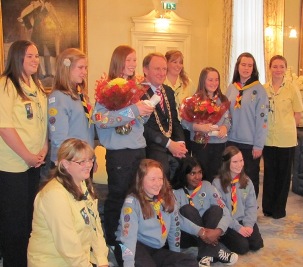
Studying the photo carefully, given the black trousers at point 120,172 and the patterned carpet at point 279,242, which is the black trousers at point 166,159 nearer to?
the black trousers at point 120,172

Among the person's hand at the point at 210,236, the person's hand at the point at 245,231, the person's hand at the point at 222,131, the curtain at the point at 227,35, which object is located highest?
the curtain at the point at 227,35

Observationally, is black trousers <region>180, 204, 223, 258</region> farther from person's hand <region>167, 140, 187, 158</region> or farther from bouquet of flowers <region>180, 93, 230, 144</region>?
bouquet of flowers <region>180, 93, 230, 144</region>

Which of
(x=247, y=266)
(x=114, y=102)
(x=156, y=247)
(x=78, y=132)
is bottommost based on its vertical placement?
(x=247, y=266)

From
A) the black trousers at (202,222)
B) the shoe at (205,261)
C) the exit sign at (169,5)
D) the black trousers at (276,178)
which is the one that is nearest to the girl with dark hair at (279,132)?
the black trousers at (276,178)

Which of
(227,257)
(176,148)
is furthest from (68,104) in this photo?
(227,257)

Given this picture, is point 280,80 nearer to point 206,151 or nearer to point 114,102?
point 206,151

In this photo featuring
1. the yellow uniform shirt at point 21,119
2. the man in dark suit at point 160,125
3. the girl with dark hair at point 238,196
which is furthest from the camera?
the girl with dark hair at point 238,196

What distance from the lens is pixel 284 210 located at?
4582 millimetres

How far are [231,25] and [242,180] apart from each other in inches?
216

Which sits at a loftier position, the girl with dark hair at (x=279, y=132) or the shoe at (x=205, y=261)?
the girl with dark hair at (x=279, y=132)

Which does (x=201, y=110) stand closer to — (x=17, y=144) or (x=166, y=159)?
(x=166, y=159)

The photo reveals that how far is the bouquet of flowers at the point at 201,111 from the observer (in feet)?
12.6

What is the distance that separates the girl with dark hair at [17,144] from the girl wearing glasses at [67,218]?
1.34 feet

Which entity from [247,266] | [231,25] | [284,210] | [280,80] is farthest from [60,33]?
[247,266]
